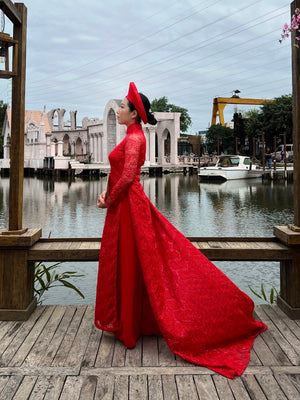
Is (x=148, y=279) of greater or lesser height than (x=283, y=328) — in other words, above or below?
above

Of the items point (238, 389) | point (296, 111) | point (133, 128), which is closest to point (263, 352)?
point (238, 389)

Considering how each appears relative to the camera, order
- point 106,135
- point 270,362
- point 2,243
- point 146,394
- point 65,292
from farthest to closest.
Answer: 1. point 106,135
2. point 65,292
3. point 2,243
4. point 270,362
5. point 146,394

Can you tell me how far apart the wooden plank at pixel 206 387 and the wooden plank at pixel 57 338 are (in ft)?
2.59

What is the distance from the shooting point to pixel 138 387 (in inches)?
82.0

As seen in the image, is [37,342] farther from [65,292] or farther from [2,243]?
[65,292]

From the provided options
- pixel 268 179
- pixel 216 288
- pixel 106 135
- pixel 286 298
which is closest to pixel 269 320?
pixel 286 298

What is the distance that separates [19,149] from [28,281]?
91 cm

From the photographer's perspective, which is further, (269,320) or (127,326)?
(269,320)

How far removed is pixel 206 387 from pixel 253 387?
0.22 meters

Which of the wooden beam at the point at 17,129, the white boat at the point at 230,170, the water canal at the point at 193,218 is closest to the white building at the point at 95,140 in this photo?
the white boat at the point at 230,170

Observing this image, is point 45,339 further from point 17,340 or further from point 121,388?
point 121,388

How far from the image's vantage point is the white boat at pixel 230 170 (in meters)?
26.1

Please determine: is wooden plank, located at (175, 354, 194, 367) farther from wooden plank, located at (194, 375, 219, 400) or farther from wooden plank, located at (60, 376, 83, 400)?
wooden plank, located at (60, 376, 83, 400)

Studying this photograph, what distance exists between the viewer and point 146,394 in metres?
2.02
